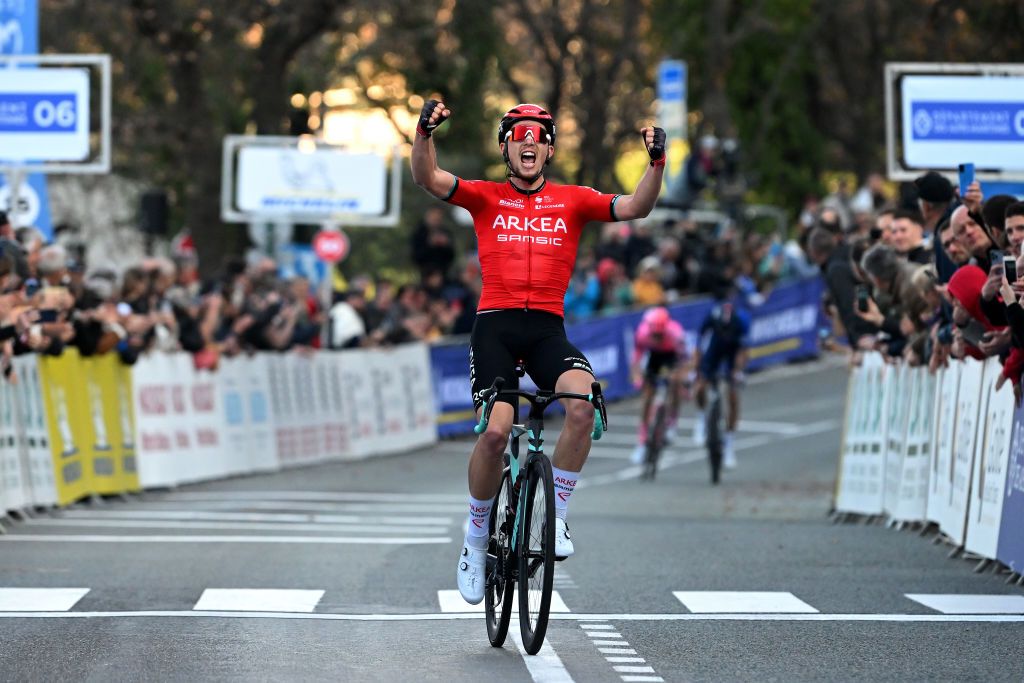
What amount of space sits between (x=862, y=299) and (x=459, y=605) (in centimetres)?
669

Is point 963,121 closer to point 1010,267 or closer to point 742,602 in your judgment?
point 1010,267

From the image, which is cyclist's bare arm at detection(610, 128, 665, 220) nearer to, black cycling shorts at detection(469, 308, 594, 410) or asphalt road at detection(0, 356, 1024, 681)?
black cycling shorts at detection(469, 308, 594, 410)

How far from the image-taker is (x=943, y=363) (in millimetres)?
15266

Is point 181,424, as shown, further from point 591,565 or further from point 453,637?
point 453,637

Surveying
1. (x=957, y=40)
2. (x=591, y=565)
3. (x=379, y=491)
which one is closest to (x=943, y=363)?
(x=591, y=565)

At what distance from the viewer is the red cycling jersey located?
32.0ft

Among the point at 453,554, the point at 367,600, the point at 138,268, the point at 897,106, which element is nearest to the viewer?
the point at 367,600

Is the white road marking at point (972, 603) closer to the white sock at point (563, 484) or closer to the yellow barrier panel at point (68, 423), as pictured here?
the white sock at point (563, 484)

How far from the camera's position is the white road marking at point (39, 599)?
10862 mm

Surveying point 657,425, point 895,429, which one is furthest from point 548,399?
point 657,425

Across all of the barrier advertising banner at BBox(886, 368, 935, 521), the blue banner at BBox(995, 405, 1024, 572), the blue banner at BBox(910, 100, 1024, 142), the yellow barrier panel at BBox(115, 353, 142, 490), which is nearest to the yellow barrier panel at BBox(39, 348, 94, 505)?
the yellow barrier panel at BBox(115, 353, 142, 490)

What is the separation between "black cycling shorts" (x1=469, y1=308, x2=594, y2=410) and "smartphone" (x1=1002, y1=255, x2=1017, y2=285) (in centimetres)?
286

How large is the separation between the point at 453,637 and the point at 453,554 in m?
4.53

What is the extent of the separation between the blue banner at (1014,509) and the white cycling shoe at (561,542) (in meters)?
3.98
